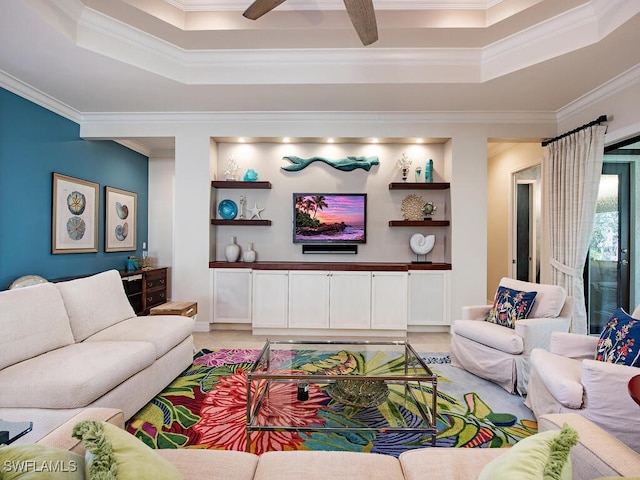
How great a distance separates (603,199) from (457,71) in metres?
2.20

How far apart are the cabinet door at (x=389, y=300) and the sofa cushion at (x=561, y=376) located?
1941 millimetres

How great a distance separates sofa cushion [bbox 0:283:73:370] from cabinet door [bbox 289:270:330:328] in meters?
2.34

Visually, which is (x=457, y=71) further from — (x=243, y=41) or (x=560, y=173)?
(x=243, y=41)

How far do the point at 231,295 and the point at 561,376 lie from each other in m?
3.50

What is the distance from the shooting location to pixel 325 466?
1.11 metres

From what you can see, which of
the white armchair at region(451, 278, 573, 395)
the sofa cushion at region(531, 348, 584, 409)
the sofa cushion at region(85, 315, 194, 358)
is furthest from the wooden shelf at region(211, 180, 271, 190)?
the sofa cushion at region(531, 348, 584, 409)

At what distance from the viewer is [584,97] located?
373 centimetres

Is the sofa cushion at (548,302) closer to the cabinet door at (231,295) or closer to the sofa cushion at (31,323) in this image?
the cabinet door at (231,295)

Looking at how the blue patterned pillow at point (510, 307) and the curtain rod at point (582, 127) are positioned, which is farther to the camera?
the curtain rod at point (582, 127)

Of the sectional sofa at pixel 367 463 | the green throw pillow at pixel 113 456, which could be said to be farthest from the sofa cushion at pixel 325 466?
the green throw pillow at pixel 113 456

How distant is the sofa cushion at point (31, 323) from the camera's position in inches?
77.9

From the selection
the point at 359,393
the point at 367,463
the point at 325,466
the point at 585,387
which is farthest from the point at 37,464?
the point at 585,387

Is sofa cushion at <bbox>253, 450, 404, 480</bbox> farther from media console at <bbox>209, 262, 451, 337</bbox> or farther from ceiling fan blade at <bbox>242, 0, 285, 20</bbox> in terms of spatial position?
media console at <bbox>209, 262, 451, 337</bbox>

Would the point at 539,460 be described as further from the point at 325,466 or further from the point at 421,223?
the point at 421,223
